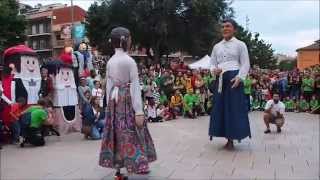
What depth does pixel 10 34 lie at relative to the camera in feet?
127

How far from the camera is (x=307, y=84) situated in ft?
62.6

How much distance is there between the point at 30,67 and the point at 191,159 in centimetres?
455

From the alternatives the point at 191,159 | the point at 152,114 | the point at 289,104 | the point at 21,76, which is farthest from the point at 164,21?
the point at 191,159

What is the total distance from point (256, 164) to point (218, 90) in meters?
1.82

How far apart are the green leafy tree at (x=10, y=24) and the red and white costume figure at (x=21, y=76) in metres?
26.8

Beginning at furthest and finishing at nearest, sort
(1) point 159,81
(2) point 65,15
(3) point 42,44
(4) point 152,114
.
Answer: (3) point 42,44 → (2) point 65,15 → (1) point 159,81 → (4) point 152,114

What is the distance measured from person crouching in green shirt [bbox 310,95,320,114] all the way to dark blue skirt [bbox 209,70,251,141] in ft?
32.5

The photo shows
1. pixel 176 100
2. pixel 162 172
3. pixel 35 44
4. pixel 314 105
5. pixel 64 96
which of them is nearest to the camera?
pixel 162 172

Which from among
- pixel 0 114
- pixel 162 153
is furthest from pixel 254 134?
pixel 0 114

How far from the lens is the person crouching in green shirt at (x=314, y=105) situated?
59.6 feet

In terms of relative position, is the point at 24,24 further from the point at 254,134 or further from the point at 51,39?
the point at 51,39

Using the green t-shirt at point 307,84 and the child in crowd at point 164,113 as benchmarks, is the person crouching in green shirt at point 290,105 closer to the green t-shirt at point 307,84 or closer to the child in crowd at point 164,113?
the green t-shirt at point 307,84

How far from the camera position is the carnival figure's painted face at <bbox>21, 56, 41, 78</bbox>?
1078cm

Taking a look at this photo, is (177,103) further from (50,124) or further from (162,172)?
(162,172)
